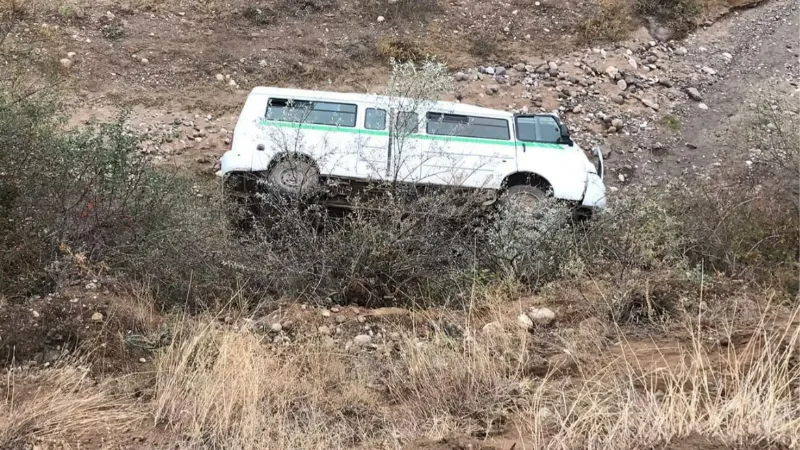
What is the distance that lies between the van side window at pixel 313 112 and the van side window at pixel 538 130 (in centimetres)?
215

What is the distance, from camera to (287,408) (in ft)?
11.4

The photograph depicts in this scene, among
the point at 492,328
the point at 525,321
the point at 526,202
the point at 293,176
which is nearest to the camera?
the point at 492,328

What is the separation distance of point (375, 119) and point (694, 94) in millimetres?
6765

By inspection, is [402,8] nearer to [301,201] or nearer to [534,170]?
[534,170]

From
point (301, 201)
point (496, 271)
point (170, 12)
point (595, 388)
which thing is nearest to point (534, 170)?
point (496, 271)

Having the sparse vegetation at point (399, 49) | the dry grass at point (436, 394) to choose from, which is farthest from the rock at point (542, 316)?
the sparse vegetation at point (399, 49)

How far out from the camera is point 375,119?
755cm

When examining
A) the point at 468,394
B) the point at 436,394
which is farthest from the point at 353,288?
the point at 468,394

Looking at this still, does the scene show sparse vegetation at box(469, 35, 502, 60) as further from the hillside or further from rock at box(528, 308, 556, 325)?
rock at box(528, 308, 556, 325)

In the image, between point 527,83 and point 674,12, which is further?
point 674,12

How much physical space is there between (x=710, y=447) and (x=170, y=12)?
11143mm

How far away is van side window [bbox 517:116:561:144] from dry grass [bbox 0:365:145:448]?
5.81 meters

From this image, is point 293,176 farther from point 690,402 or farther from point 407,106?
point 690,402

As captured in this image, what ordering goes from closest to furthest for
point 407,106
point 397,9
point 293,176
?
point 407,106
point 293,176
point 397,9
